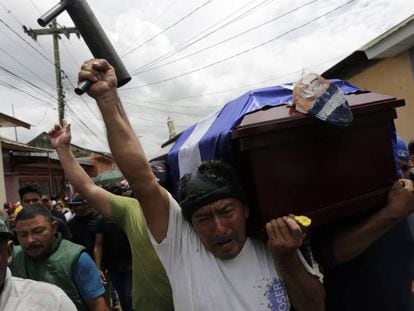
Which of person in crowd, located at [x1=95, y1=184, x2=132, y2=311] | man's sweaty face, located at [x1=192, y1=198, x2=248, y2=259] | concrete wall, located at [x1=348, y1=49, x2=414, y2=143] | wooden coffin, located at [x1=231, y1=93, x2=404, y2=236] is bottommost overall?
person in crowd, located at [x1=95, y1=184, x2=132, y2=311]

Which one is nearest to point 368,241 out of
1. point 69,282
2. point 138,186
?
point 138,186

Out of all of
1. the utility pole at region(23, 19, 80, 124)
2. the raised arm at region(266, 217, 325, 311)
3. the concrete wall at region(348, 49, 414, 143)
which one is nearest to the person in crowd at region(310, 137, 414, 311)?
the raised arm at region(266, 217, 325, 311)

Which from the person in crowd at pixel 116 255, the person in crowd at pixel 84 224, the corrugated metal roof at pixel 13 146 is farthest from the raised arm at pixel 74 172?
the corrugated metal roof at pixel 13 146

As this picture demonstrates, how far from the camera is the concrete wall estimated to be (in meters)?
7.15

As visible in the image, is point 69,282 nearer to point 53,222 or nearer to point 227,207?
point 53,222

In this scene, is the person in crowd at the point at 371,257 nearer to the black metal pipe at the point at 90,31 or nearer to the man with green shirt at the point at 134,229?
the man with green shirt at the point at 134,229

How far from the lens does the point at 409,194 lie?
1.56 metres

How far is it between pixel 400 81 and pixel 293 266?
6988mm

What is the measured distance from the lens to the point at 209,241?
4.70 feet

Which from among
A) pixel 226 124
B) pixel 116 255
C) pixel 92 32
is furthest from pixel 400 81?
pixel 92 32

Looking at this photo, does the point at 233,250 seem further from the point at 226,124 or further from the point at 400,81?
the point at 400,81

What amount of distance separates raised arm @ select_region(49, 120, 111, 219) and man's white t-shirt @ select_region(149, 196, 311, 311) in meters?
1.00

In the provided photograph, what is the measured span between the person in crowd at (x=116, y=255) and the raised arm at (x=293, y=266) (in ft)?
10.5

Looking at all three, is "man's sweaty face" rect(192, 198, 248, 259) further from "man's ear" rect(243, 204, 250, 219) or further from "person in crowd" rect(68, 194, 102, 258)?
"person in crowd" rect(68, 194, 102, 258)
